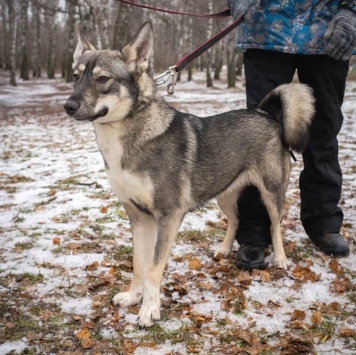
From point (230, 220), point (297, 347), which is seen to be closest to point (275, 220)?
point (230, 220)

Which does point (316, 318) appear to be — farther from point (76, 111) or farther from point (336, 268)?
point (76, 111)

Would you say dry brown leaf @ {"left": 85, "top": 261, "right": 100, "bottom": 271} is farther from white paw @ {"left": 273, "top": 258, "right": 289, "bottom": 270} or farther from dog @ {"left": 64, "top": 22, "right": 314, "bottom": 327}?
white paw @ {"left": 273, "top": 258, "right": 289, "bottom": 270}

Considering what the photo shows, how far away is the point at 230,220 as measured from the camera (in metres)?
3.70

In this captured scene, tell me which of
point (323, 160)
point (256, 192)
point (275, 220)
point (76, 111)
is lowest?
point (275, 220)

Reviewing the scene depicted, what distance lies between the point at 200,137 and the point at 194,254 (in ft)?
4.00

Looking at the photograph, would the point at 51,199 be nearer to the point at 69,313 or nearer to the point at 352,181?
the point at 69,313

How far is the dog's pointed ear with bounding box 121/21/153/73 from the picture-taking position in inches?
106

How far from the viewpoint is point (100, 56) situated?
8.77ft

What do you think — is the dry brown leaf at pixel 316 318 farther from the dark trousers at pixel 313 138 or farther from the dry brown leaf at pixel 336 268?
the dark trousers at pixel 313 138

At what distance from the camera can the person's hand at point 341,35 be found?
2904mm

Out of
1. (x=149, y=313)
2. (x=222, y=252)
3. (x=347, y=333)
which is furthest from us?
(x=222, y=252)

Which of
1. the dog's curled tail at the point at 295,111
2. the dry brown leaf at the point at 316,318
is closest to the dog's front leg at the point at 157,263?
the dry brown leaf at the point at 316,318

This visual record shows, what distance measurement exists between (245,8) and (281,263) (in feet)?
7.06

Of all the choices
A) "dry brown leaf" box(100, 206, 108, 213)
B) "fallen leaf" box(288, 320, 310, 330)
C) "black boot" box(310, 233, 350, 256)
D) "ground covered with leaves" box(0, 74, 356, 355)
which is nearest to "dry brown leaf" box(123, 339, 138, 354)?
"ground covered with leaves" box(0, 74, 356, 355)
